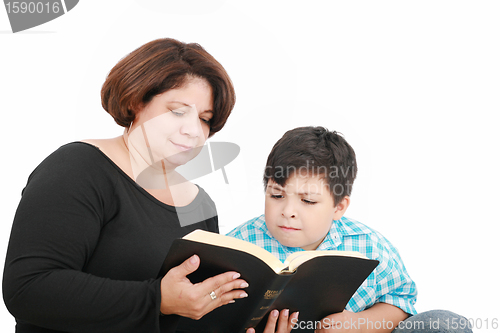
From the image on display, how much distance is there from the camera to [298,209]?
145 cm

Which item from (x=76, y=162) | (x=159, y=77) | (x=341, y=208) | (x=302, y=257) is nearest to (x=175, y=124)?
(x=159, y=77)

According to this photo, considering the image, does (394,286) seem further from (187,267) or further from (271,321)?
(187,267)

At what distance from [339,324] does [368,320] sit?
0.12 meters

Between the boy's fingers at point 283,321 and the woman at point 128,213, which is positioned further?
the boy's fingers at point 283,321

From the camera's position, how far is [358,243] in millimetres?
1577

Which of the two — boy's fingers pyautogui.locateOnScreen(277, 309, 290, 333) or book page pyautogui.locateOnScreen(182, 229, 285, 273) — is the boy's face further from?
book page pyautogui.locateOnScreen(182, 229, 285, 273)

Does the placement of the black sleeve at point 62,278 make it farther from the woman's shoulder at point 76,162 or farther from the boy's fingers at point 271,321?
the boy's fingers at point 271,321

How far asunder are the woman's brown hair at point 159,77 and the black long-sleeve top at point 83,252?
6.6 inches

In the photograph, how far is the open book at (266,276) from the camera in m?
1.01

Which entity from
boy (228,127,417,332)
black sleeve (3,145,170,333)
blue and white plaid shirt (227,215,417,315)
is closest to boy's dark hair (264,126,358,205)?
boy (228,127,417,332)

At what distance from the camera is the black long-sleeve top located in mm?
1003

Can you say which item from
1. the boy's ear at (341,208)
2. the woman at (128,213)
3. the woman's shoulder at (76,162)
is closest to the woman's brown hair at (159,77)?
the woman at (128,213)

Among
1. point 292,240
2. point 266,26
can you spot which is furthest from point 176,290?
point 266,26

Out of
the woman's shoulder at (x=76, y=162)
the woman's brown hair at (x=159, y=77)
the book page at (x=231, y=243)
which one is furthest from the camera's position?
the woman's brown hair at (x=159, y=77)
